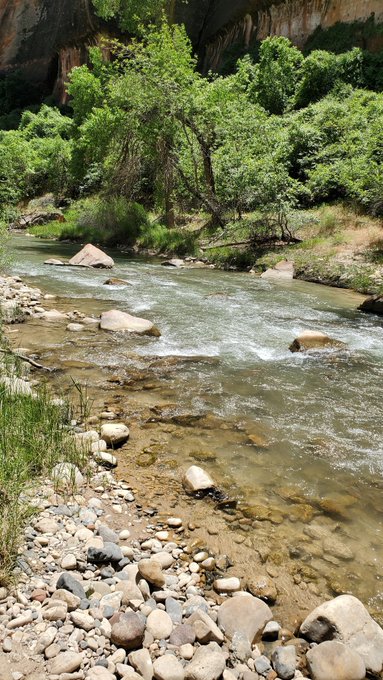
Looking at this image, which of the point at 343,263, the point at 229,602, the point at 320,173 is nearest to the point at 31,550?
the point at 229,602

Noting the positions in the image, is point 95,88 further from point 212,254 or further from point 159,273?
point 159,273

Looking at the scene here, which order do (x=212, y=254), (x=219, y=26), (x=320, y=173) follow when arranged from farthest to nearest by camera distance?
(x=219, y=26) < (x=320, y=173) < (x=212, y=254)

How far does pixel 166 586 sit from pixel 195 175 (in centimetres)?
2028

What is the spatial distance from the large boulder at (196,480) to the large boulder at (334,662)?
5.39ft

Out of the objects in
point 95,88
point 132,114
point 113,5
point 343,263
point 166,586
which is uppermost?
point 113,5

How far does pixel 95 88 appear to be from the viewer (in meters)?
33.9

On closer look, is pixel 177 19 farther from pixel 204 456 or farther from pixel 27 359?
pixel 204 456

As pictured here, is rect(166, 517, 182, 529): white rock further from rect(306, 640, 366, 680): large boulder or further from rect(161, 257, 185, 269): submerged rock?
rect(161, 257, 185, 269): submerged rock

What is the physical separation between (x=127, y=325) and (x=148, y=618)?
20.9ft

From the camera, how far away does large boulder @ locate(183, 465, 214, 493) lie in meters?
4.03

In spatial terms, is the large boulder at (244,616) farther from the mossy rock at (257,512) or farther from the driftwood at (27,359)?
the driftwood at (27,359)

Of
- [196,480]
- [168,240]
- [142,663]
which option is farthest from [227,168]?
[142,663]

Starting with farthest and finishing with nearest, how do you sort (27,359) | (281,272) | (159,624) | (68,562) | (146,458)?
(281,272) < (27,359) < (146,458) < (68,562) < (159,624)

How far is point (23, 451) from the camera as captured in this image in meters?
3.87
